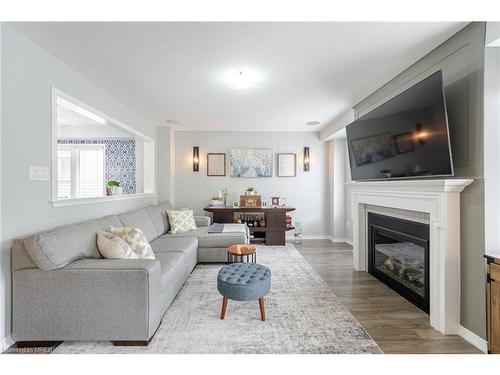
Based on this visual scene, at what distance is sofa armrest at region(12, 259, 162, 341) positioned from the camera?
5.69 feet

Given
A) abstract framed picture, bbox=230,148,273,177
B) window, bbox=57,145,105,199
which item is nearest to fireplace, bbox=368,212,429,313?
abstract framed picture, bbox=230,148,273,177

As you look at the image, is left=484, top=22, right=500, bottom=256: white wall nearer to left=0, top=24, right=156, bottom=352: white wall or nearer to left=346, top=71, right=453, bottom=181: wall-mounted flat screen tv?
left=346, top=71, right=453, bottom=181: wall-mounted flat screen tv

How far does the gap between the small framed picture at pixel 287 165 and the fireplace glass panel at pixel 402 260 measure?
2505 mm

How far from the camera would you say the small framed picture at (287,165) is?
209 inches

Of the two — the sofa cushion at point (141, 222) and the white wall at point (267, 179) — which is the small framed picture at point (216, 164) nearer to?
the white wall at point (267, 179)

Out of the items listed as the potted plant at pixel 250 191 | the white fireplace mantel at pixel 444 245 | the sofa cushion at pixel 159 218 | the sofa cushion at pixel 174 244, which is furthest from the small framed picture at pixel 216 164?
the white fireplace mantel at pixel 444 245

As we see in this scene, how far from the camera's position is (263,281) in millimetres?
2078

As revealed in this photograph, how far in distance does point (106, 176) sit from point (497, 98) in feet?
19.7

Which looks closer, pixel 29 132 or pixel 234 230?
pixel 29 132

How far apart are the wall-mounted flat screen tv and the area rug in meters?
1.48

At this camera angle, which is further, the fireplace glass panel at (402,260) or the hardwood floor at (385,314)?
the fireplace glass panel at (402,260)

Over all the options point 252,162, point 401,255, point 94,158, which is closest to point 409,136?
point 401,255
